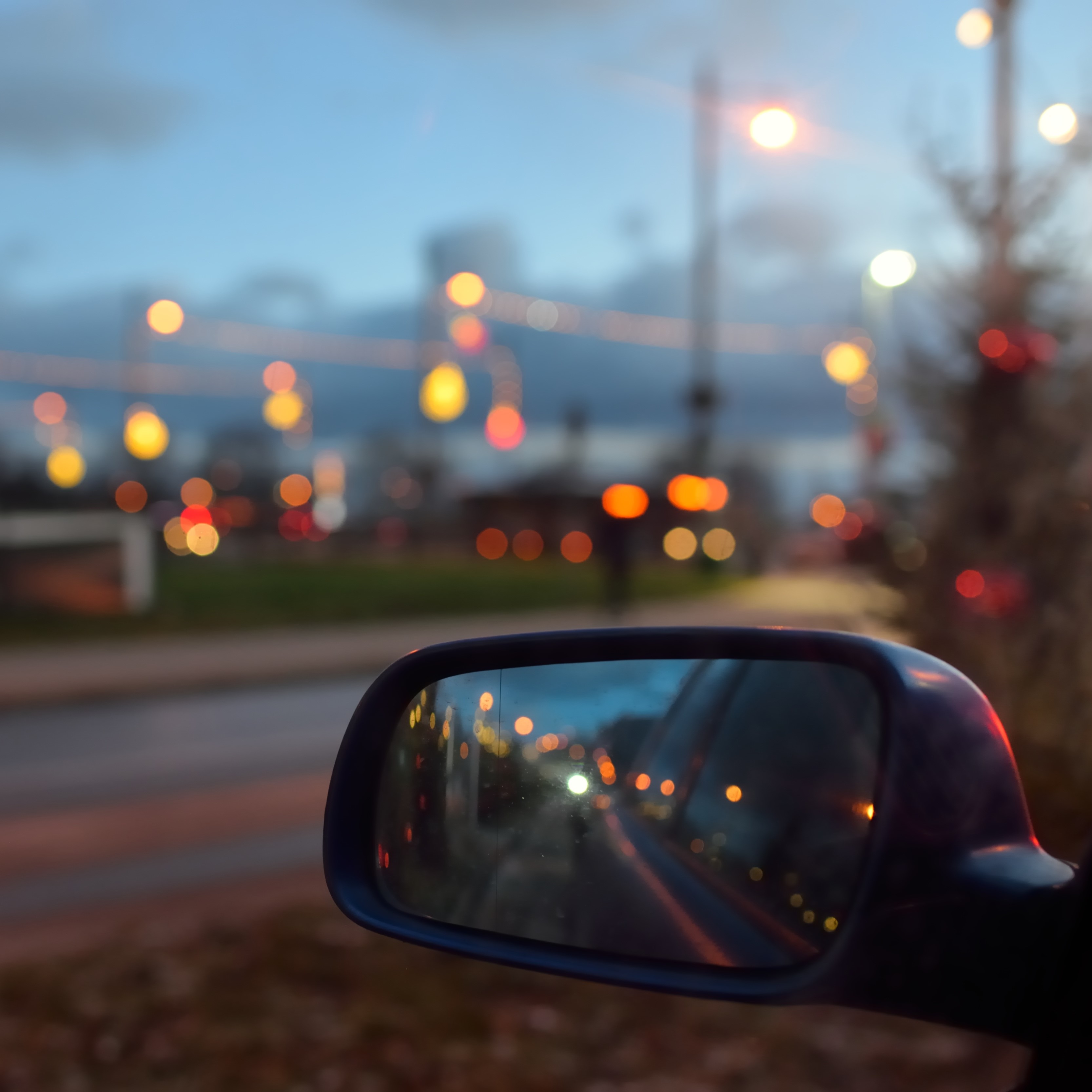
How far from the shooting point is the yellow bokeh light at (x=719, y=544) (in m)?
34.1

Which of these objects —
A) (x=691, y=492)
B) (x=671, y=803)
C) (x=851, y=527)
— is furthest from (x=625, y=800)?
(x=691, y=492)

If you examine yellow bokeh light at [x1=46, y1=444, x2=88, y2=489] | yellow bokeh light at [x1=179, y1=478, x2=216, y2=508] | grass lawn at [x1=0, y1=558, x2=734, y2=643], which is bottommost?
grass lawn at [x1=0, y1=558, x2=734, y2=643]

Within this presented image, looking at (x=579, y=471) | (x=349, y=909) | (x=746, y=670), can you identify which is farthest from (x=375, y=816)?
(x=579, y=471)

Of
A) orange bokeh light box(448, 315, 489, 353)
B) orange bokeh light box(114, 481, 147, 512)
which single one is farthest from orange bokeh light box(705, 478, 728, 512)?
orange bokeh light box(114, 481, 147, 512)

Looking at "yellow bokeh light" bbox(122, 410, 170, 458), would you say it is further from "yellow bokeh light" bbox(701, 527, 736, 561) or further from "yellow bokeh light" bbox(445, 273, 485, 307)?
"yellow bokeh light" bbox(701, 527, 736, 561)

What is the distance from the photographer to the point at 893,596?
546 cm

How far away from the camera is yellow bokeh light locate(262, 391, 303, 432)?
29172mm

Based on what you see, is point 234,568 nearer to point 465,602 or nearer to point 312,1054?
point 465,602

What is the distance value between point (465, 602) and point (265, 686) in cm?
804

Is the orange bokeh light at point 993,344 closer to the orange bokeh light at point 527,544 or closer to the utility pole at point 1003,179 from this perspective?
the utility pole at point 1003,179

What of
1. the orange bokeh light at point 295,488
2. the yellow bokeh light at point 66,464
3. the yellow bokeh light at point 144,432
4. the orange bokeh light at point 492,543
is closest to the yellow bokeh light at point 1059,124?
the yellow bokeh light at point 144,432

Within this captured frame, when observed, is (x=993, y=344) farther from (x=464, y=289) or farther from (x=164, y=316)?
(x=164, y=316)

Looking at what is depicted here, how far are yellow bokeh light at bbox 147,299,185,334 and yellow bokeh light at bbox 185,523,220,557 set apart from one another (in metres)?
17.9

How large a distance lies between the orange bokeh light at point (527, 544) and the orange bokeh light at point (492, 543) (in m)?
0.40
